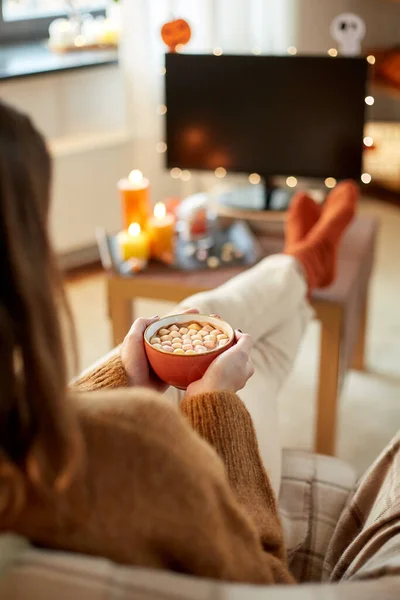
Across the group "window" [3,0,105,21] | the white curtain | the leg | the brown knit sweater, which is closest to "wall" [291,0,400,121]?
the white curtain

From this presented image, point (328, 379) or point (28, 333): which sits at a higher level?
point (28, 333)

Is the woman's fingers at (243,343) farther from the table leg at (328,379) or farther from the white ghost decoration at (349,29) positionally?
the white ghost decoration at (349,29)

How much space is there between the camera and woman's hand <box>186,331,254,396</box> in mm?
988

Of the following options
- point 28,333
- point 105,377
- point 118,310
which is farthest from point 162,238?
point 28,333

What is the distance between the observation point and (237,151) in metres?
2.17

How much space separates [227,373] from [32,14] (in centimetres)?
238

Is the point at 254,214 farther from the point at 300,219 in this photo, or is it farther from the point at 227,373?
the point at 227,373

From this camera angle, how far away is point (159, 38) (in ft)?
9.21

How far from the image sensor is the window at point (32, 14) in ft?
9.55

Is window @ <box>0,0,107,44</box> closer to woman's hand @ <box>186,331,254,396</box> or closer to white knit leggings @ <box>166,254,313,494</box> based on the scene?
white knit leggings @ <box>166,254,313,494</box>

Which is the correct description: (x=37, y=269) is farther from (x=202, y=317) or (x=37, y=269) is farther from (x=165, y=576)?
(x=202, y=317)

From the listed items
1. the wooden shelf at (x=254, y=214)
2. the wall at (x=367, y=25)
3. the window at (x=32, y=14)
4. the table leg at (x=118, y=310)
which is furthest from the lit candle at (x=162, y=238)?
the wall at (x=367, y=25)

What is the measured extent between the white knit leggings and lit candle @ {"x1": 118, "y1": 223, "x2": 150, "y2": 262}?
0.35m

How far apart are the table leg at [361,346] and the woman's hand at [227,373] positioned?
1226 millimetres
